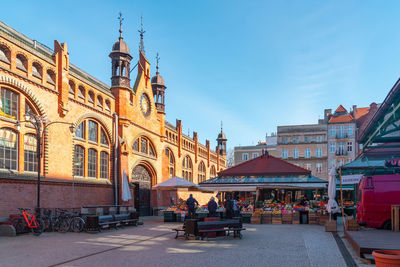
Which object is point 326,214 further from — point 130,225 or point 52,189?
point 52,189

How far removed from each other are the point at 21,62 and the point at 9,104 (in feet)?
7.69

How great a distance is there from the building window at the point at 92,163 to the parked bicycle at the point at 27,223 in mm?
7876

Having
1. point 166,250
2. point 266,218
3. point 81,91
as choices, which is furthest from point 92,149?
point 166,250

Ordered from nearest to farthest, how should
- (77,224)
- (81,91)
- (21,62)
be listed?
(77,224), (21,62), (81,91)

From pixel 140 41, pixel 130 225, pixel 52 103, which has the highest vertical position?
pixel 140 41

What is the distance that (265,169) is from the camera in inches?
1149

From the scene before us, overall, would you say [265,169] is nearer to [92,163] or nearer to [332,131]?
[92,163]

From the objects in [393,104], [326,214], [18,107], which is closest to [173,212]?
[326,214]

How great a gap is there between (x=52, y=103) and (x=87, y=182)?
5.24 m

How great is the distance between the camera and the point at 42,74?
1980 cm

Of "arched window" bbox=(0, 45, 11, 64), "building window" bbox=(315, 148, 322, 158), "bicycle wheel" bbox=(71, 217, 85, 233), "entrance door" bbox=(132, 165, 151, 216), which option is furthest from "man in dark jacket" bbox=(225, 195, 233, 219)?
"building window" bbox=(315, 148, 322, 158)

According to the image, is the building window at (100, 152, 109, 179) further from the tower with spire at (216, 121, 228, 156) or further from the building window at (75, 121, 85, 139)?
the tower with spire at (216, 121, 228, 156)

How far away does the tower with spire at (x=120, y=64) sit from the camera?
89.8 ft

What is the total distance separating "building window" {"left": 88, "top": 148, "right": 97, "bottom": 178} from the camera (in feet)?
79.1
